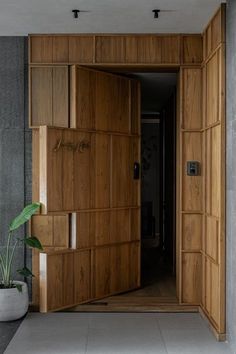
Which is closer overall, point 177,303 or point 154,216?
point 177,303

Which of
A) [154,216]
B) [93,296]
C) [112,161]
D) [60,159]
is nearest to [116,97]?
[112,161]

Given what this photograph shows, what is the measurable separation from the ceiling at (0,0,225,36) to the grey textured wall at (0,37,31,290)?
281 millimetres

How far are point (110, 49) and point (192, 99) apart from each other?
0.99 m

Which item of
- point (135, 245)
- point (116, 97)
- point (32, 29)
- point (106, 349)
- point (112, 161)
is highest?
point (32, 29)

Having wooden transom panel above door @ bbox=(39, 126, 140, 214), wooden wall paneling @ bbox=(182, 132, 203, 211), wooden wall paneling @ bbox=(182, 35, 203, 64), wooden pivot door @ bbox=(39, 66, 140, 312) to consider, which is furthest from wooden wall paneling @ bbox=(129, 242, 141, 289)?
wooden wall paneling @ bbox=(182, 35, 203, 64)

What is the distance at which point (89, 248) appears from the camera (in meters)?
5.68

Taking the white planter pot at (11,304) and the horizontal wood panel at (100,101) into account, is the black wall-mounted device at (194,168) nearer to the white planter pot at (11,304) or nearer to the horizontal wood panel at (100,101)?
the horizontal wood panel at (100,101)

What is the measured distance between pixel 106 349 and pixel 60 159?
193 centimetres

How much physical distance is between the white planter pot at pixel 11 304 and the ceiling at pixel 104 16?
255 centimetres

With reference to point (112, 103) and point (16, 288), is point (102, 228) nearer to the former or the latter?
point (16, 288)

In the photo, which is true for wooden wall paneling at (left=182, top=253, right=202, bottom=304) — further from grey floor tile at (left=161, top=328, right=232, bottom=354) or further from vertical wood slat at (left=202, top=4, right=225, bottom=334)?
grey floor tile at (left=161, top=328, right=232, bottom=354)

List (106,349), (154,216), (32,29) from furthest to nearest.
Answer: (154,216)
(32,29)
(106,349)

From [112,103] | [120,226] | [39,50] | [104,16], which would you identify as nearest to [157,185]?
[120,226]

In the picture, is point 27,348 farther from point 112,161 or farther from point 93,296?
point 112,161
